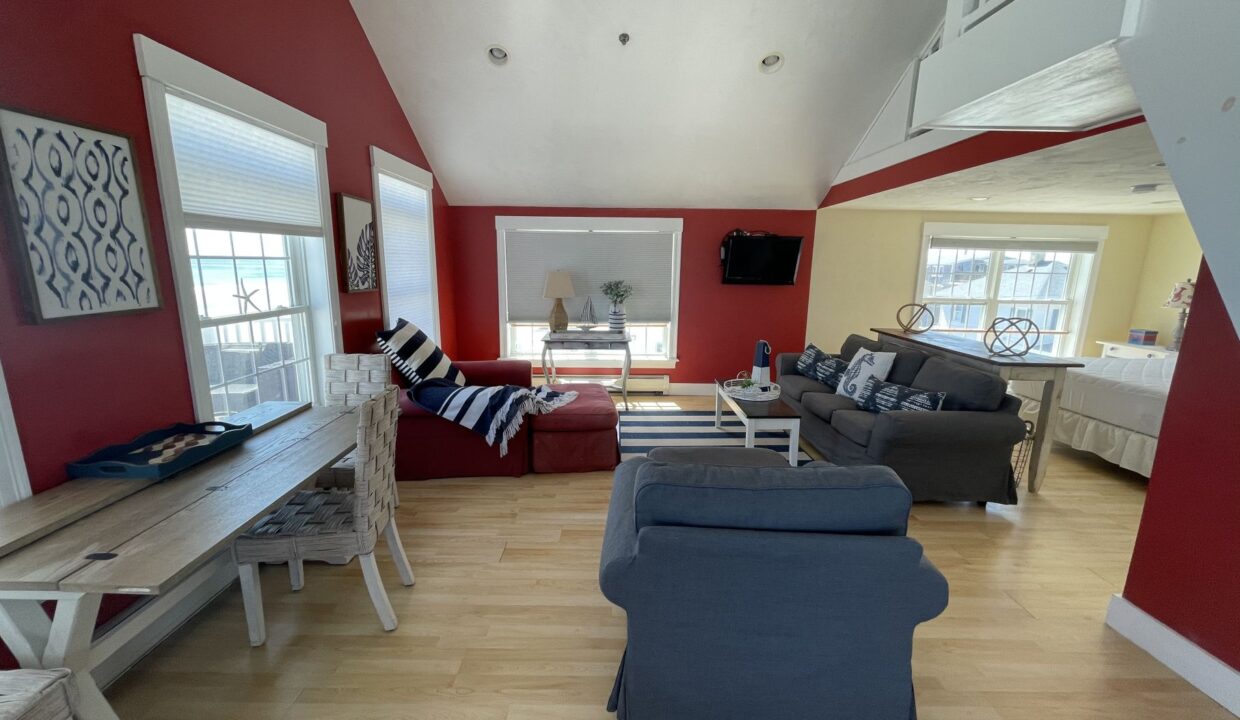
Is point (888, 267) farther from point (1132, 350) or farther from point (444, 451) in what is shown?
point (444, 451)

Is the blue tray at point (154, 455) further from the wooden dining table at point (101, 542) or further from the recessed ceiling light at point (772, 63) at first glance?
the recessed ceiling light at point (772, 63)

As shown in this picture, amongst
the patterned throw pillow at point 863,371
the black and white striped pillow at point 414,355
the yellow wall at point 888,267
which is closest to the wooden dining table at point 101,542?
the black and white striped pillow at point 414,355

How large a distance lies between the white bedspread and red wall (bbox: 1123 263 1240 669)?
1.74 m

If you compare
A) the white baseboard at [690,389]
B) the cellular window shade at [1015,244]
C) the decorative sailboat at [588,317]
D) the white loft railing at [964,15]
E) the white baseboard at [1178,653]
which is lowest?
the white baseboard at [1178,653]

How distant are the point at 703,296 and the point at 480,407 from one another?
2960 mm

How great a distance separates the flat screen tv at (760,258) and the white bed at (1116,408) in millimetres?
2323

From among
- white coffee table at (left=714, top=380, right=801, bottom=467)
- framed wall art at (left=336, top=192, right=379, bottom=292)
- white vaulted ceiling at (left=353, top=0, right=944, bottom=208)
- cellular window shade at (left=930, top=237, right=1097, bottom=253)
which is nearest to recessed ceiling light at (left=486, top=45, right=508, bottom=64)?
white vaulted ceiling at (left=353, top=0, right=944, bottom=208)

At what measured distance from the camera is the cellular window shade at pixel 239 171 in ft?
6.48

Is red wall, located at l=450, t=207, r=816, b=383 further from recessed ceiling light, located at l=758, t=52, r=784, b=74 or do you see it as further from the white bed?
the white bed

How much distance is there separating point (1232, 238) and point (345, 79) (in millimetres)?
3901

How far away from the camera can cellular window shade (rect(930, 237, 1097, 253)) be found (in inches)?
204

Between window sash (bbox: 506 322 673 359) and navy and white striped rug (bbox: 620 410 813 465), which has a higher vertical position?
window sash (bbox: 506 322 673 359)

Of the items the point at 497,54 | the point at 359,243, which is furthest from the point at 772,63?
the point at 359,243

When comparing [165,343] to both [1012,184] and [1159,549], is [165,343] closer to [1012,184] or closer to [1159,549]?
[1159,549]
